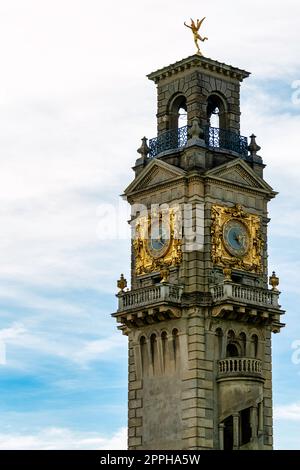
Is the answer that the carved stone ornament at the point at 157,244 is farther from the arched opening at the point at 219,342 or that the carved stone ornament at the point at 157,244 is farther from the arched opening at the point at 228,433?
the arched opening at the point at 228,433

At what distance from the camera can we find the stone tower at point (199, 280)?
84.9 metres

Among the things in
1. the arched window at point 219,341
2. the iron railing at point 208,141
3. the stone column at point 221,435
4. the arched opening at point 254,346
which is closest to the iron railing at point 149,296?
the arched window at point 219,341

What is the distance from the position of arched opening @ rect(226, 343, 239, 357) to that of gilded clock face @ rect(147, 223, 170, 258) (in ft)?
21.4

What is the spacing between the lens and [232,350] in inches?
3440

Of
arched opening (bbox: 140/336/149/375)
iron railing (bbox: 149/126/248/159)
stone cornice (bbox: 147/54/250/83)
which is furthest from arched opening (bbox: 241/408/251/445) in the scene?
stone cornice (bbox: 147/54/250/83)

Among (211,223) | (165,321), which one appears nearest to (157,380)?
(165,321)

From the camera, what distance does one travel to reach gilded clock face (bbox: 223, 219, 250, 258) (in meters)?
87.6

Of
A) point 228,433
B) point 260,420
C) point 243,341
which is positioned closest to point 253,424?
point 260,420

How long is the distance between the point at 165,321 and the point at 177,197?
7.20m

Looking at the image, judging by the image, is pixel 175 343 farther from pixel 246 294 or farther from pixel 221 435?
pixel 221 435

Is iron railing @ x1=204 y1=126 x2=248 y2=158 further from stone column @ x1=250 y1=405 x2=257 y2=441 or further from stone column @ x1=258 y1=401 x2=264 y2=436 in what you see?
stone column @ x1=250 y1=405 x2=257 y2=441

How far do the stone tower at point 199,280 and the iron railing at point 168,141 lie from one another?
9 cm
